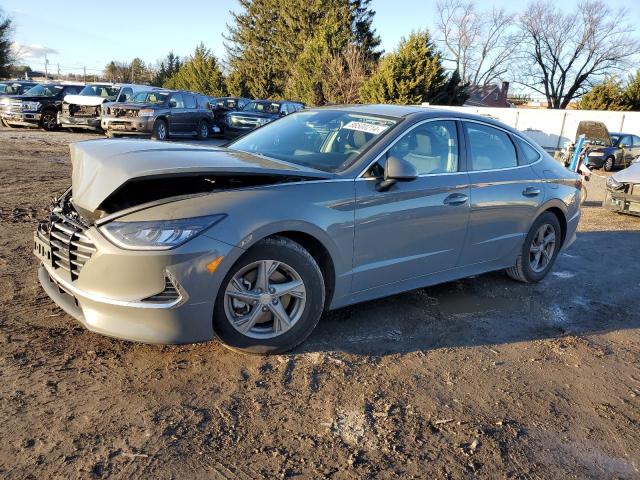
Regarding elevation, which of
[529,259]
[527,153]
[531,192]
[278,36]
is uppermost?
[278,36]

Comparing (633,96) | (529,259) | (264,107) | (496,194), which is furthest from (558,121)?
(496,194)

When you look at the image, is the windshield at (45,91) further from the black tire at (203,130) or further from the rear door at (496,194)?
the rear door at (496,194)

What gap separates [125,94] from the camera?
18.1m

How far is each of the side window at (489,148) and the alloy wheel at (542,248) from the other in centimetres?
82

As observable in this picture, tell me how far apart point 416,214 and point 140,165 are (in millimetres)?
1942

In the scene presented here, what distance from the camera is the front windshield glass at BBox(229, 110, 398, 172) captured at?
397cm

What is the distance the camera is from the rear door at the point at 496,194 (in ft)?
15.0

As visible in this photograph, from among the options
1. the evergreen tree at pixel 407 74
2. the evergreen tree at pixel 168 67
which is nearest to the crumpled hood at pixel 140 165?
the evergreen tree at pixel 407 74

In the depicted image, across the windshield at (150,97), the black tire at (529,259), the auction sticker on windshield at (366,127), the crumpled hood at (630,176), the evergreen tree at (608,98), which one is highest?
the evergreen tree at (608,98)

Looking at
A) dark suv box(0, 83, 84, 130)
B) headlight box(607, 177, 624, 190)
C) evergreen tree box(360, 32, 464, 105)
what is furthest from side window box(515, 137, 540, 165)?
evergreen tree box(360, 32, 464, 105)

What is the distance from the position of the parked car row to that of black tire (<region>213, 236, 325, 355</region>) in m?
14.0

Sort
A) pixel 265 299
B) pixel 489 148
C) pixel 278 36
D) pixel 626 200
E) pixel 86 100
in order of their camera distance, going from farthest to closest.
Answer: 1. pixel 278 36
2. pixel 86 100
3. pixel 626 200
4. pixel 489 148
5. pixel 265 299

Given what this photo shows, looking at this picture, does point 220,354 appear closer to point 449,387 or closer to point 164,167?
point 164,167

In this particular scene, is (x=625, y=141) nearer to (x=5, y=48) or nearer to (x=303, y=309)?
(x=303, y=309)
